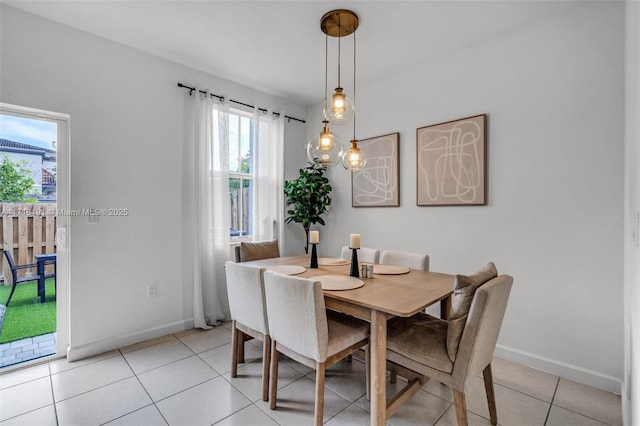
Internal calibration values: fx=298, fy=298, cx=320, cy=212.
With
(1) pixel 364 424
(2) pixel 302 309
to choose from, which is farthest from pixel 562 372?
(2) pixel 302 309

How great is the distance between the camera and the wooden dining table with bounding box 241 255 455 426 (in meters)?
1.56

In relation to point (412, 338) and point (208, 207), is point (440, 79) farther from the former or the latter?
point (208, 207)

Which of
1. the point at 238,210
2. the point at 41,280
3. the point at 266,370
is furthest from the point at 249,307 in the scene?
the point at 41,280

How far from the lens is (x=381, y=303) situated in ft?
5.16

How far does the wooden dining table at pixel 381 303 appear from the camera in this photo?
1.56 metres

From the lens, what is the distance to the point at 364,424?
1763mm

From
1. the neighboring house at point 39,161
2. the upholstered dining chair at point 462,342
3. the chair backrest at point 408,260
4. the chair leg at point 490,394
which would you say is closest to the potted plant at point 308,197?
the chair backrest at point 408,260

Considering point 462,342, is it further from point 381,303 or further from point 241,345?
point 241,345

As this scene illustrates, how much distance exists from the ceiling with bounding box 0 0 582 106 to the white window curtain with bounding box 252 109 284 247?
756 millimetres

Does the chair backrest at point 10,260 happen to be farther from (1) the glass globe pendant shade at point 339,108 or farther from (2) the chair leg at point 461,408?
(2) the chair leg at point 461,408

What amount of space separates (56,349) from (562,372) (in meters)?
4.12

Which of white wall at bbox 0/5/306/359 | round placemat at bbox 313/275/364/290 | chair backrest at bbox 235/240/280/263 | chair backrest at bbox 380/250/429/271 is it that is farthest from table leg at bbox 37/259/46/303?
chair backrest at bbox 380/250/429/271

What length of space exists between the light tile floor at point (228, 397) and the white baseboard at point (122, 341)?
9 cm

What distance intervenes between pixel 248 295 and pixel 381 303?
3.09ft
